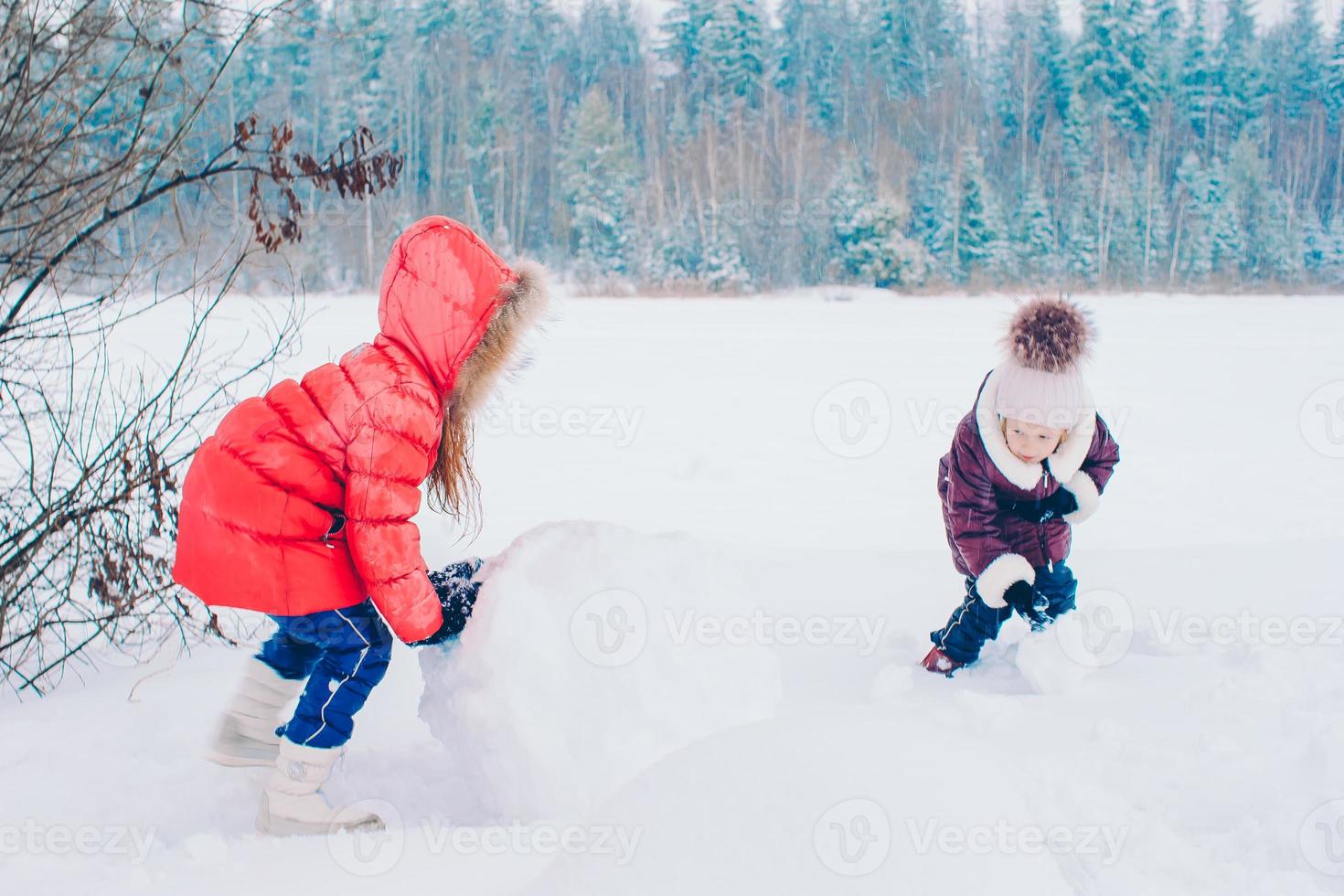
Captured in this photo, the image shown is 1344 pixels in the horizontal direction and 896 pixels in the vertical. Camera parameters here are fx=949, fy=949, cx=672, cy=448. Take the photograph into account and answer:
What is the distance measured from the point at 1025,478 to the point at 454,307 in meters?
1.92

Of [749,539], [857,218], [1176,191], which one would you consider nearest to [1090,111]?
[1176,191]

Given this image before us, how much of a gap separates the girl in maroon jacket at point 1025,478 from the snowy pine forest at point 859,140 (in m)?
23.2

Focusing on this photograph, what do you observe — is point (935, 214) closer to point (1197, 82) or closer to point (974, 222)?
point (974, 222)

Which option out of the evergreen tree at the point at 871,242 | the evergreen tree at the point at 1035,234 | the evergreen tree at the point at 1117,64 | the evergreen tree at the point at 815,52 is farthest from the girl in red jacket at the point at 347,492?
the evergreen tree at the point at 815,52

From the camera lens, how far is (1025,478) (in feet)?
10.0

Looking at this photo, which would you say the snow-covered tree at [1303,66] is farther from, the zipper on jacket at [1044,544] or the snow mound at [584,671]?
the snow mound at [584,671]

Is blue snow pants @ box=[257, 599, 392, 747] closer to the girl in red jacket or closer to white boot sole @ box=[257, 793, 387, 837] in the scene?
the girl in red jacket

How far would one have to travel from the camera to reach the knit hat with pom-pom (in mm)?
3002

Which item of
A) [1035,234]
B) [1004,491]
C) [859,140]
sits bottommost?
[1004,491]

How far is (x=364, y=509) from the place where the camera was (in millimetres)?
2016

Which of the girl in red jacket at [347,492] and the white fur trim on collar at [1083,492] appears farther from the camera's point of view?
the white fur trim on collar at [1083,492]

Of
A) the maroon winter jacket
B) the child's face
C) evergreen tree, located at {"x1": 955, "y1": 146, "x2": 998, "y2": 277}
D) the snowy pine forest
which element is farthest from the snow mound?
evergreen tree, located at {"x1": 955, "y1": 146, "x2": 998, "y2": 277}

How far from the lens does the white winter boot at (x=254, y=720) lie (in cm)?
225

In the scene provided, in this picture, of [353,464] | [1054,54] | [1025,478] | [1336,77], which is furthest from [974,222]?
[353,464]
